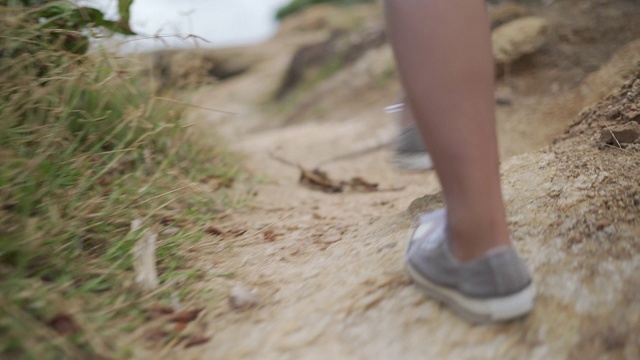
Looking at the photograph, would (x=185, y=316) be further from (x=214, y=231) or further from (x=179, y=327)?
(x=214, y=231)

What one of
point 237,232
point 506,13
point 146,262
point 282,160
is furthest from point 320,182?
point 506,13

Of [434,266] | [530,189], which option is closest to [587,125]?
[530,189]

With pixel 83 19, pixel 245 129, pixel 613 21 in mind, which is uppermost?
pixel 83 19

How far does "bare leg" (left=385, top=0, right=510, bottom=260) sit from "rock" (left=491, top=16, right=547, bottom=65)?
2.73 m

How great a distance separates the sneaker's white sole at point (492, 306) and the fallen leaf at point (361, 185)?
1.34m

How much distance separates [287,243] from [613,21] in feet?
9.16

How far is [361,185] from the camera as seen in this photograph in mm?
2354

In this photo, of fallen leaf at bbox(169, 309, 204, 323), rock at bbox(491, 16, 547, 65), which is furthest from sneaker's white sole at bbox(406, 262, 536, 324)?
rock at bbox(491, 16, 547, 65)

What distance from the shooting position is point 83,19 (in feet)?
5.65

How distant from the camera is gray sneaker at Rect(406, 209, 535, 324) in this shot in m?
0.89

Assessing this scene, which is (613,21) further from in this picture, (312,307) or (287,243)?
(312,307)

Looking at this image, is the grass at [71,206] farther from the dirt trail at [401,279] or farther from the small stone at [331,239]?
the small stone at [331,239]

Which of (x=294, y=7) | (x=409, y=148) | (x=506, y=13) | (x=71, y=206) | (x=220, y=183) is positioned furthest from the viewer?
(x=294, y=7)

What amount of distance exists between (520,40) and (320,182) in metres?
1.96
